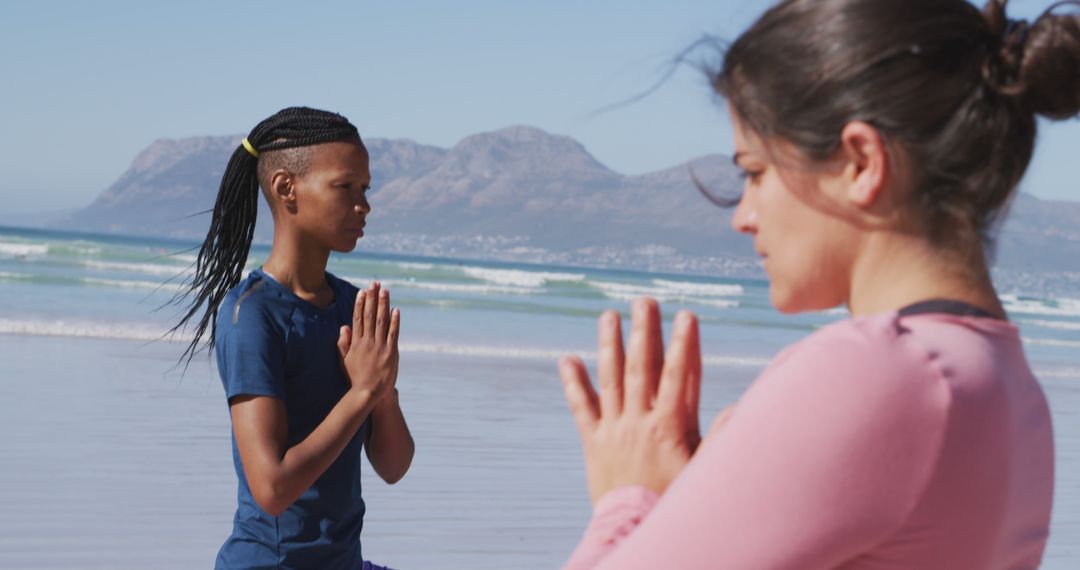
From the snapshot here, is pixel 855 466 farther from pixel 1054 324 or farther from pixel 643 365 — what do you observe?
pixel 1054 324

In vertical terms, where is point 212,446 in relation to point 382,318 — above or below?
below

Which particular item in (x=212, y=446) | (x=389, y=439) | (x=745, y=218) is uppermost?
(x=745, y=218)

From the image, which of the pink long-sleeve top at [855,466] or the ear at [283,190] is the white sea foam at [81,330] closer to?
the ear at [283,190]

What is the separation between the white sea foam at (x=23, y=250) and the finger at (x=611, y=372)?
3589 cm

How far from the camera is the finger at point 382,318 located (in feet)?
8.57

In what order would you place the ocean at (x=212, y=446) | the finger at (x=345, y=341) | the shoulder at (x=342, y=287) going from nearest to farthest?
the finger at (x=345, y=341), the shoulder at (x=342, y=287), the ocean at (x=212, y=446)

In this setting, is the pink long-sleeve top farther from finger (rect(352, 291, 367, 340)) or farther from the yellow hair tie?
→ the yellow hair tie

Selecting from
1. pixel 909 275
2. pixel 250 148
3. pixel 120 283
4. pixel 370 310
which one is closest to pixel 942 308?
pixel 909 275

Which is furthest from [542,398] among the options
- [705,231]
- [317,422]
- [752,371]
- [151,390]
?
[705,231]

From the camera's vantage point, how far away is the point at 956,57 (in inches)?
44.1

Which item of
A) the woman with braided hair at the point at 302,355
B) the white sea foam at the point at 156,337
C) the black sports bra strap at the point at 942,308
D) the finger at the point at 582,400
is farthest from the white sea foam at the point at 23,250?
the black sports bra strap at the point at 942,308

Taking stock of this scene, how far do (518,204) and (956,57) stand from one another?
17412cm

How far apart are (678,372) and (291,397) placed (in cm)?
178

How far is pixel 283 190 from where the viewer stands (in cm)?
313
